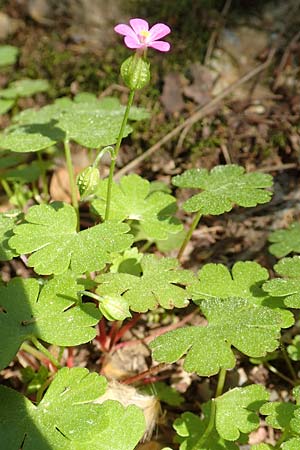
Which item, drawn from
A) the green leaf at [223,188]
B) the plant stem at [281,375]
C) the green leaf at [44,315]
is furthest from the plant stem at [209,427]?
the green leaf at [223,188]

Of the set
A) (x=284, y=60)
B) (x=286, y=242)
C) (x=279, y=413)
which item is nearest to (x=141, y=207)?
(x=286, y=242)

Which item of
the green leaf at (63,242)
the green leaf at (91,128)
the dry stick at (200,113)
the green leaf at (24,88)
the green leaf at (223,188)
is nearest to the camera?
the green leaf at (63,242)

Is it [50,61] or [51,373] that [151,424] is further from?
[50,61]

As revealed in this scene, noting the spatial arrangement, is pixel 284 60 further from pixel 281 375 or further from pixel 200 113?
pixel 281 375

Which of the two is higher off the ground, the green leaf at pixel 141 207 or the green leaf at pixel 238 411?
the green leaf at pixel 141 207

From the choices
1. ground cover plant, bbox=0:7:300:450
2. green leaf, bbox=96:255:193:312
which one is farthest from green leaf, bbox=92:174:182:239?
green leaf, bbox=96:255:193:312

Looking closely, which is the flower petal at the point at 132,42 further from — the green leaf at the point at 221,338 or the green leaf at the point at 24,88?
the green leaf at the point at 24,88
